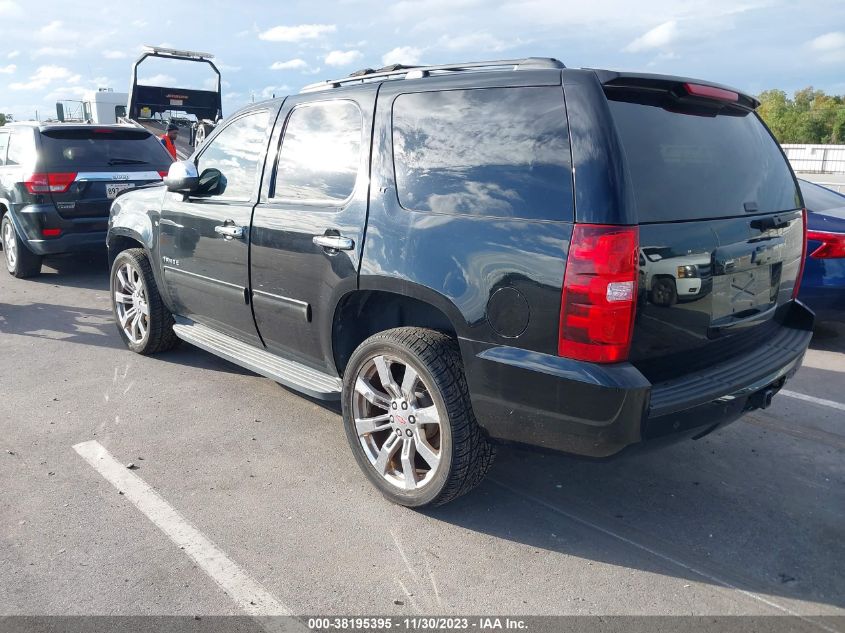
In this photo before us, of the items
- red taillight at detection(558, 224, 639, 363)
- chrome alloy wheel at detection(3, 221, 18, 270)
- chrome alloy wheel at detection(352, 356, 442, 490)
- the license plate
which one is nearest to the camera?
red taillight at detection(558, 224, 639, 363)

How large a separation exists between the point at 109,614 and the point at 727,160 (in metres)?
3.13

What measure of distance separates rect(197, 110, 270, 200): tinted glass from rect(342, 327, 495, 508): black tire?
150 cm

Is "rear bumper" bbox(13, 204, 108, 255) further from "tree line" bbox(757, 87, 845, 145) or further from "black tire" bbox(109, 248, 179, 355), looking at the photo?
"tree line" bbox(757, 87, 845, 145)

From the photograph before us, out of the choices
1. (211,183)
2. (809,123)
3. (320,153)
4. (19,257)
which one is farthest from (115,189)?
(809,123)

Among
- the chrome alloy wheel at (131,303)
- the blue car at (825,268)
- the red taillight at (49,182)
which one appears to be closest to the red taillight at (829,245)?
the blue car at (825,268)

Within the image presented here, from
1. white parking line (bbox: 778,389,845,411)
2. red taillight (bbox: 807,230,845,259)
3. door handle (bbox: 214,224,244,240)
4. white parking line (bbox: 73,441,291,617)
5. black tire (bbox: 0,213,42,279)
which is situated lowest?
white parking line (bbox: 73,441,291,617)

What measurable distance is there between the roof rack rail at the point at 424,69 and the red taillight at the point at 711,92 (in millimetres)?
560

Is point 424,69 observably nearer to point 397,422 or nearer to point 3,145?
point 397,422

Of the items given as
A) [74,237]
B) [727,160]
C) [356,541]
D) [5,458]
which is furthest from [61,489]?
[74,237]

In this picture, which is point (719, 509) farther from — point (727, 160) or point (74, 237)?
point (74, 237)

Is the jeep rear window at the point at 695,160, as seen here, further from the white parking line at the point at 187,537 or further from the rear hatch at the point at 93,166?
the rear hatch at the point at 93,166

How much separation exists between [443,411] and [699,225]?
1293mm

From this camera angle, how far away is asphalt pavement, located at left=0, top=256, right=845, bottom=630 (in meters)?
2.74

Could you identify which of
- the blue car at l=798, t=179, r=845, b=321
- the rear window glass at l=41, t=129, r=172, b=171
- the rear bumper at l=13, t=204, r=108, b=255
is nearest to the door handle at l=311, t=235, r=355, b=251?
the blue car at l=798, t=179, r=845, b=321
